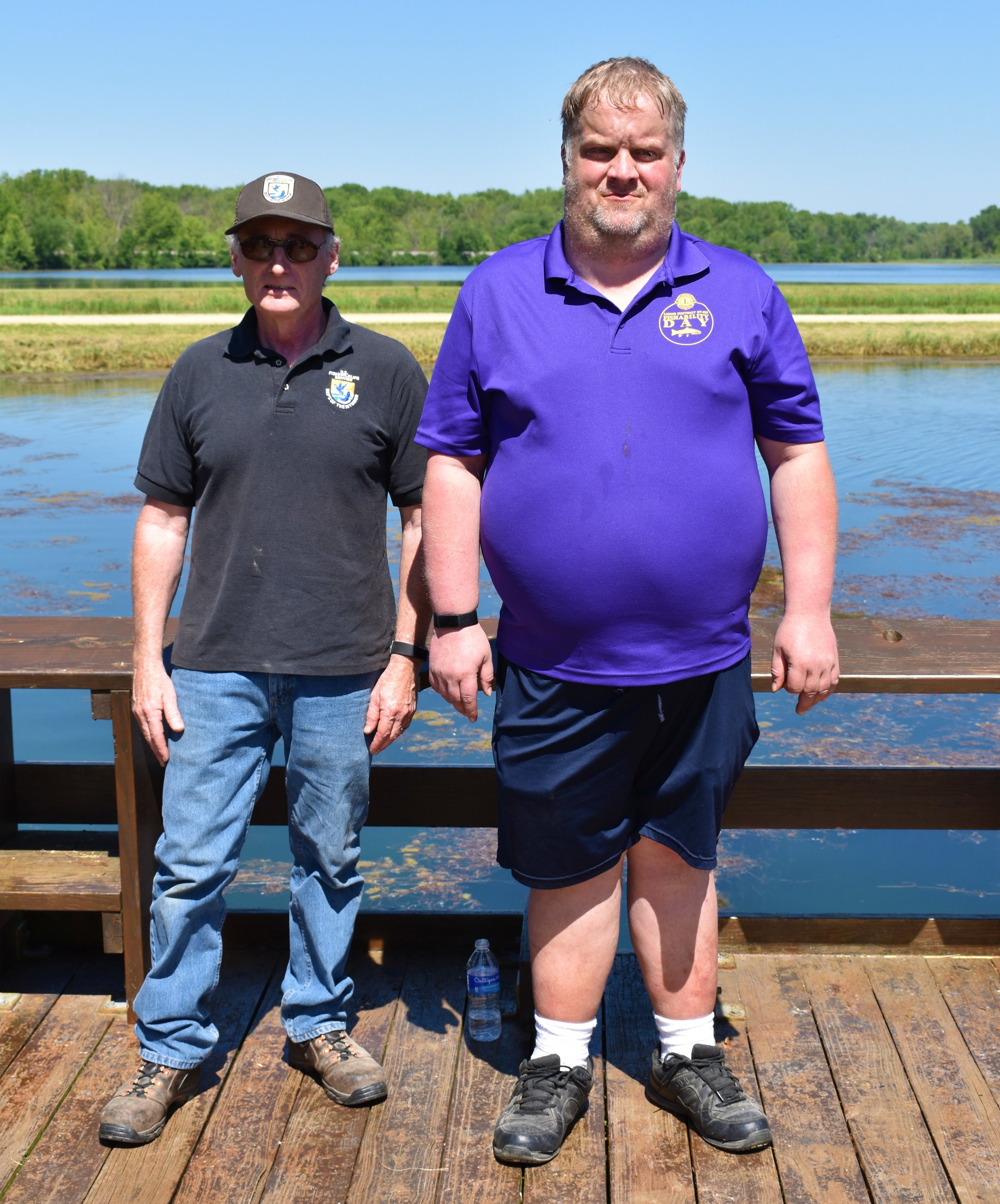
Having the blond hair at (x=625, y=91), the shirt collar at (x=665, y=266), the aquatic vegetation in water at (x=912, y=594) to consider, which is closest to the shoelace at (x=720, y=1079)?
the shirt collar at (x=665, y=266)

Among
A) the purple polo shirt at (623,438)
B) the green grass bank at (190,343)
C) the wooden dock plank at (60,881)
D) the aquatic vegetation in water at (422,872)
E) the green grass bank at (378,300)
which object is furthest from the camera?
the green grass bank at (378,300)

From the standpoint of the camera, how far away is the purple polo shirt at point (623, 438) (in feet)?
7.36

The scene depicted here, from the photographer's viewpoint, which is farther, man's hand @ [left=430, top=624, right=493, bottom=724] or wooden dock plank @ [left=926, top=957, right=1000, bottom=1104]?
wooden dock plank @ [left=926, top=957, right=1000, bottom=1104]

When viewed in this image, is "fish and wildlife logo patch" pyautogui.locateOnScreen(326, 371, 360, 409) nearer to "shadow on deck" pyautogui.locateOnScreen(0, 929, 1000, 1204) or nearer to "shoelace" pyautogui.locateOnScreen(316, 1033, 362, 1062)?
"shoelace" pyautogui.locateOnScreen(316, 1033, 362, 1062)

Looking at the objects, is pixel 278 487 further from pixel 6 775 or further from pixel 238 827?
pixel 6 775

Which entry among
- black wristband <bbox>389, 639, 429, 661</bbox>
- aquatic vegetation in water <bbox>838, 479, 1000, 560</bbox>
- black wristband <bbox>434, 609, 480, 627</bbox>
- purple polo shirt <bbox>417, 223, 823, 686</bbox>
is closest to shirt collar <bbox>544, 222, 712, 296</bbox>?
purple polo shirt <bbox>417, 223, 823, 686</bbox>

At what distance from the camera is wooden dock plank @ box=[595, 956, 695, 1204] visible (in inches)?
92.5

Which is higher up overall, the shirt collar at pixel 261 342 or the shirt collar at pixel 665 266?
the shirt collar at pixel 665 266

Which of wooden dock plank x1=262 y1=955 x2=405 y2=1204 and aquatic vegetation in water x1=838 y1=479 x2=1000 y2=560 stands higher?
wooden dock plank x1=262 y1=955 x2=405 y2=1204

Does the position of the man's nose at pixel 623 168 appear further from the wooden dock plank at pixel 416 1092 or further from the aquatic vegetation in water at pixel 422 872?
the aquatic vegetation in water at pixel 422 872

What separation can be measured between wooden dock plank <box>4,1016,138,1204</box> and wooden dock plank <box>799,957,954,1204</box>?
5.00 feet

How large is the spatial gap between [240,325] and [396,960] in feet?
5.52

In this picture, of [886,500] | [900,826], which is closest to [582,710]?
[900,826]

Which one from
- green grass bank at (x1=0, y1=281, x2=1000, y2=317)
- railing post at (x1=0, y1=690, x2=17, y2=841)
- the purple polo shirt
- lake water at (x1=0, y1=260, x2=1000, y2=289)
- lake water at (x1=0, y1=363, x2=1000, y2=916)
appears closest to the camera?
the purple polo shirt
